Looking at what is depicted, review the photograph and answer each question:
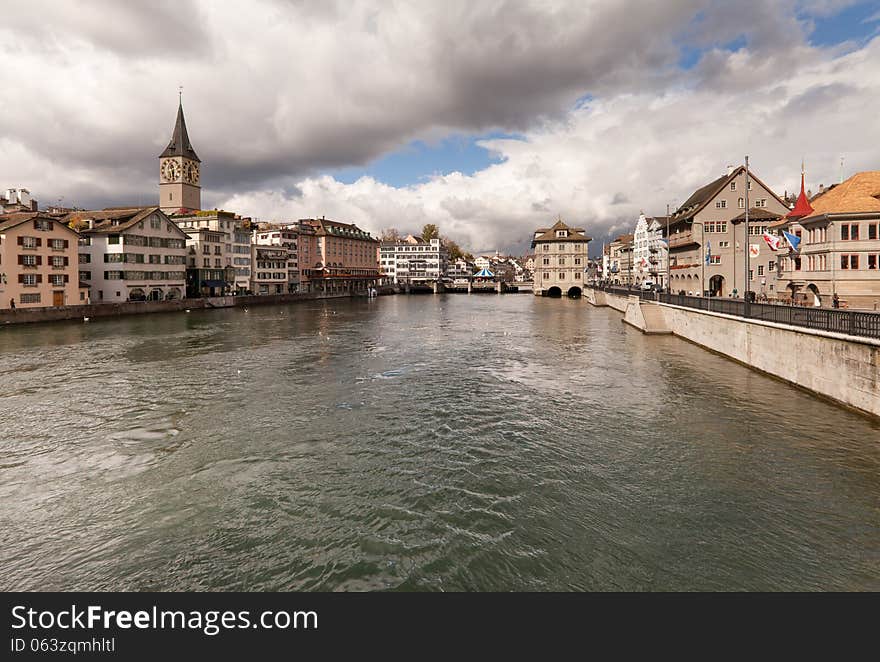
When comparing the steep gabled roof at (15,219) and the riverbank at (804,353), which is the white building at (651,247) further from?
the steep gabled roof at (15,219)

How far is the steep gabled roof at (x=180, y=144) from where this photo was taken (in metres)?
137

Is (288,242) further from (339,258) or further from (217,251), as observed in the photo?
(217,251)

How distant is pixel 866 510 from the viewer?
12.2m

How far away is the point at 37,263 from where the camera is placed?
66875 mm

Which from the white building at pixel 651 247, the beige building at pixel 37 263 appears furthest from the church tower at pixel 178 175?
the white building at pixel 651 247

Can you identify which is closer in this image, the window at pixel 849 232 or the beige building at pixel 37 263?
the window at pixel 849 232

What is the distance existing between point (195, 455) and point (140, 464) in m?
1.55

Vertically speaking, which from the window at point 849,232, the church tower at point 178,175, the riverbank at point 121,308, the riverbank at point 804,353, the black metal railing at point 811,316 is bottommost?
the riverbank at point 804,353

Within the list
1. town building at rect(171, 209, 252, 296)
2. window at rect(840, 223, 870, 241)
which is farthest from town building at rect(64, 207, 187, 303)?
window at rect(840, 223, 870, 241)

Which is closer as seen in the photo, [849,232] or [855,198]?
[849,232]

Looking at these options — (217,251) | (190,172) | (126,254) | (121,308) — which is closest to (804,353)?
(121,308)

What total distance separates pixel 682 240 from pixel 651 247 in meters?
41.9

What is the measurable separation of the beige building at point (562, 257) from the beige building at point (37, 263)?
102457mm
